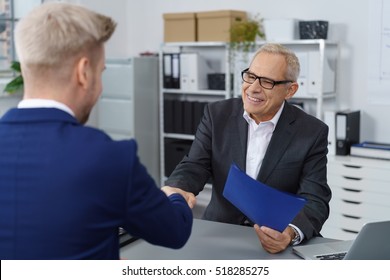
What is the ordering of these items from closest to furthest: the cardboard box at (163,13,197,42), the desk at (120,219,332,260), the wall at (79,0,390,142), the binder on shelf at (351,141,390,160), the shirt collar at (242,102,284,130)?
the desk at (120,219,332,260), the shirt collar at (242,102,284,130), the binder on shelf at (351,141,390,160), the wall at (79,0,390,142), the cardboard box at (163,13,197,42)

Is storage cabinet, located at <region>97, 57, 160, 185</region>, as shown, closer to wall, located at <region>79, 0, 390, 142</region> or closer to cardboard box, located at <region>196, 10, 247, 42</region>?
cardboard box, located at <region>196, 10, 247, 42</region>

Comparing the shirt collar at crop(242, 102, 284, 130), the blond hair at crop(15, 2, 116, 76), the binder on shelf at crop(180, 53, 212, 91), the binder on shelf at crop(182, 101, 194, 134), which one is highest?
the blond hair at crop(15, 2, 116, 76)

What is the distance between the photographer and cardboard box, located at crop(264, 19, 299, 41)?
4.25 meters

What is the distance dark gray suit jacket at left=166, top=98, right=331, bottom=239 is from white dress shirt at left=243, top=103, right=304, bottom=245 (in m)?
0.03

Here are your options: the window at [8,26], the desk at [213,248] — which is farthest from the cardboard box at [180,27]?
the desk at [213,248]

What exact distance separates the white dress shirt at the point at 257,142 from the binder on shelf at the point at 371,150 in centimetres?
182

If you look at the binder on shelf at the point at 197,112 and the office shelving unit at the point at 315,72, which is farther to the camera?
the binder on shelf at the point at 197,112

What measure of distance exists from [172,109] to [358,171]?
1.72 metres

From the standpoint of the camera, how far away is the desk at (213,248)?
1.72 meters

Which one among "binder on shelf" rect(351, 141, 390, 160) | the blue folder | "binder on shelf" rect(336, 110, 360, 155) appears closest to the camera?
the blue folder

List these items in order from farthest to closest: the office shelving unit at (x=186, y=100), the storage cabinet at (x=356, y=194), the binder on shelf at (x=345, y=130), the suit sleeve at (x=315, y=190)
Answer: the office shelving unit at (x=186, y=100), the binder on shelf at (x=345, y=130), the storage cabinet at (x=356, y=194), the suit sleeve at (x=315, y=190)

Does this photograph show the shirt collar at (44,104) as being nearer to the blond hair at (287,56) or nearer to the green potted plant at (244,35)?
the blond hair at (287,56)

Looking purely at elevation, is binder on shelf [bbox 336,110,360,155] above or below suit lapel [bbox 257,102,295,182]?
below

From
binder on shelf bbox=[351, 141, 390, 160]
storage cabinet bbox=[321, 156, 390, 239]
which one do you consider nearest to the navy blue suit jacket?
storage cabinet bbox=[321, 156, 390, 239]
